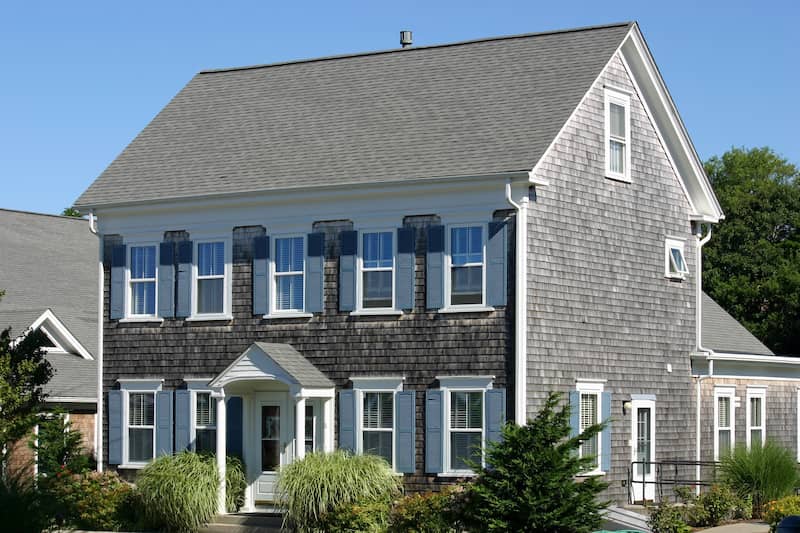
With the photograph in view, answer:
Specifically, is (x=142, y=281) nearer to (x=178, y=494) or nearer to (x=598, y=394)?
(x=178, y=494)

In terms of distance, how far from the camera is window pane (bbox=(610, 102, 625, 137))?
29.6 meters

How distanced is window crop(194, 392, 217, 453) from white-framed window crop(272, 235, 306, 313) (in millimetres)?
2467

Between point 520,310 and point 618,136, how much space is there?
17.6 ft

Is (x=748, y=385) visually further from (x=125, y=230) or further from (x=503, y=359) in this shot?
(x=125, y=230)

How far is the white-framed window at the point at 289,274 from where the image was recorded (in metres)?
29.1

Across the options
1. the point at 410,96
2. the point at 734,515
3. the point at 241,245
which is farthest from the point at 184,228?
the point at 734,515

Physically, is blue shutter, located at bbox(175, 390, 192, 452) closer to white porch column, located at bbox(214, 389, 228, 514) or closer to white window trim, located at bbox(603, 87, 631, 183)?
white porch column, located at bbox(214, 389, 228, 514)

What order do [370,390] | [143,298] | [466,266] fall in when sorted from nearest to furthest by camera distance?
[466,266] < [370,390] < [143,298]

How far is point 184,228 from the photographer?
30.4 m

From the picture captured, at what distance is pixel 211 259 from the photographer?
30250 mm

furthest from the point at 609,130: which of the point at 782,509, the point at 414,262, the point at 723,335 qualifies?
the point at 782,509

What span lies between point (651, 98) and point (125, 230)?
1150 centimetres

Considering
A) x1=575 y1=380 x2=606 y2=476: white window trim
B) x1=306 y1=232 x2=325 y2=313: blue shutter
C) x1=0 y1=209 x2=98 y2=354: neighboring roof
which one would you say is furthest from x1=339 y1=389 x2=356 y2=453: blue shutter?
x1=0 y1=209 x2=98 y2=354: neighboring roof

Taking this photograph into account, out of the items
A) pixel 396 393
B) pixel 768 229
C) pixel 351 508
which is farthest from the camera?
pixel 768 229
